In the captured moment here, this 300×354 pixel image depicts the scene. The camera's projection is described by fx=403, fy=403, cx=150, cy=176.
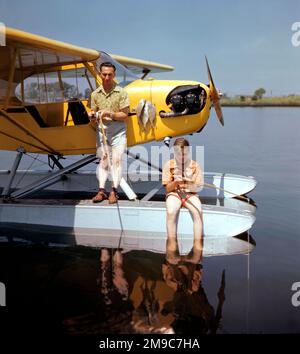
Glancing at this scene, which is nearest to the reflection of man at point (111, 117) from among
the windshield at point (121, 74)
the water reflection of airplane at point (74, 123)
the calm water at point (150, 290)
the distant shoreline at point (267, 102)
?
the water reflection of airplane at point (74, 123)

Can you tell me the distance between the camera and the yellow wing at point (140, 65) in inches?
336

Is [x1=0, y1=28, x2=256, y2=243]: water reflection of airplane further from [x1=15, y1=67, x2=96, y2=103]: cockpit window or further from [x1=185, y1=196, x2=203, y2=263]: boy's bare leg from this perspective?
[x1=185, y1=196, x2=203, y2=263]: boy's bare leg

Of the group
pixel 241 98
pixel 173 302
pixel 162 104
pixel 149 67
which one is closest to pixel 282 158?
pixel 149 67

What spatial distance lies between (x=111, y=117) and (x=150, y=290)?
2.65m

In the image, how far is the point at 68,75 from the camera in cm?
652

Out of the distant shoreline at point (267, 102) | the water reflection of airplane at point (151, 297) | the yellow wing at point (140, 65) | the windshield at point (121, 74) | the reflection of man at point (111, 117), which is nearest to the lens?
the water reflection of airplane at point (151, 297)

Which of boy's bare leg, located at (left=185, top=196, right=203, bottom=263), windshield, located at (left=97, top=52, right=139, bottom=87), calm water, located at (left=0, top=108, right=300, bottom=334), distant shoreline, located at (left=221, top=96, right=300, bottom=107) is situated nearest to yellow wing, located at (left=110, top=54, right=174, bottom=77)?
windshield, located at (left=97, top=52, right=139, bottom=87)

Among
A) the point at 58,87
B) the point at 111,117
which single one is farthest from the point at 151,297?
the point at 58,87

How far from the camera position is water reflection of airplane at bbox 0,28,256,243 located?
18.8ft

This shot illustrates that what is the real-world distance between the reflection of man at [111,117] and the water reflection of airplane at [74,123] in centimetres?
27

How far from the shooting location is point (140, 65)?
9.16 meters

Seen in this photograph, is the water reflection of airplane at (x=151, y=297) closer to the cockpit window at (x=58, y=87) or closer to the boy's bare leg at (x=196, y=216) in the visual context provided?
the boy's bare leg at (x=196, y=216)

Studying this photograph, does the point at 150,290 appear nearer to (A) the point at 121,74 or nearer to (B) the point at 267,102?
(A) the point at 121,74

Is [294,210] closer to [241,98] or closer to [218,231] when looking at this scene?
[218,231]
